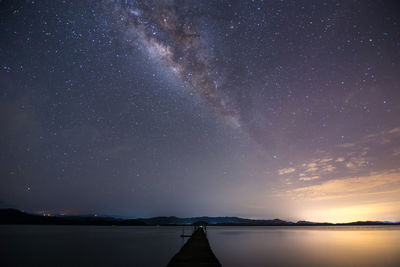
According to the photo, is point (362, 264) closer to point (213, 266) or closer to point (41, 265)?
point (213, 266)

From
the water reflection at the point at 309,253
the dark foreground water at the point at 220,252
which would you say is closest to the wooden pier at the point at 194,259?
the dark foreground water at the point at 220,252

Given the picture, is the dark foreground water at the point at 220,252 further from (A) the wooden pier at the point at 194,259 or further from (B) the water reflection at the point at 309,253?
(A) the wooden pier at the point at 194,259

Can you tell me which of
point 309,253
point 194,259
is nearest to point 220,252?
point 309,253

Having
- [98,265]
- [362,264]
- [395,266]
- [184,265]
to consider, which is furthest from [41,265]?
[395,266]

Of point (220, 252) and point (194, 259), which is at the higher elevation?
point (194, 259)

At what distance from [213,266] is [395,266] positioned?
72.4 feet

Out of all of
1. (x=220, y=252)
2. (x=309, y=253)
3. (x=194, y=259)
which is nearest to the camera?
(x=194, y=259)

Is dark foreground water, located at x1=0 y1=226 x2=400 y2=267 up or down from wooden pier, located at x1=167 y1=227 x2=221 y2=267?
down

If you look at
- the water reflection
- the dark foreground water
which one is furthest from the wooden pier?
the water reflection

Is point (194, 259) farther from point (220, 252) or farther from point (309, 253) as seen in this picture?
point (309, 253)

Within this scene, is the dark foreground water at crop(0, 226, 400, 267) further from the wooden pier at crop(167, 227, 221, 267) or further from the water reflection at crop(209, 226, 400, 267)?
the wooden pier at crop(167, 227, 221, 267)

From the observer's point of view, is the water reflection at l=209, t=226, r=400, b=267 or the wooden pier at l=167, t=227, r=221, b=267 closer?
the wooden pier at l=167, t=227, r=221, b=267

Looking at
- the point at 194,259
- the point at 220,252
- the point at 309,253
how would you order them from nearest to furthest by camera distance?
1. the point at 194,259
2. the point at 309,253
3. the point at 220,252

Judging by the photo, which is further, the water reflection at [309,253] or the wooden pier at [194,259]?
the water reflection at [309,253]
